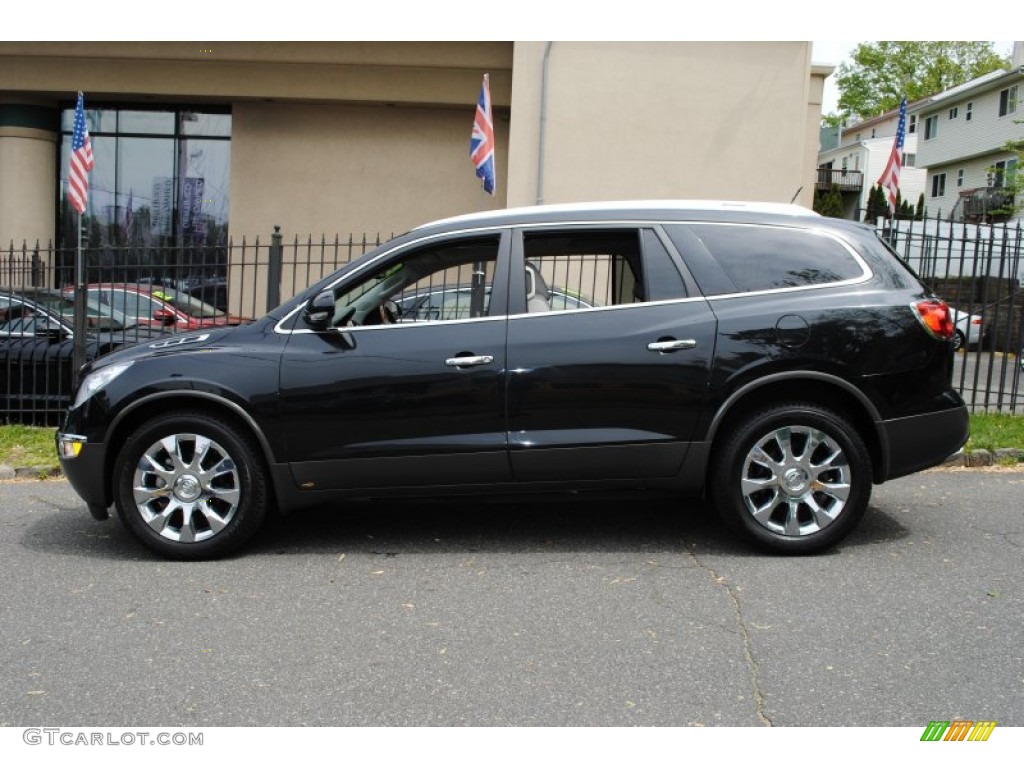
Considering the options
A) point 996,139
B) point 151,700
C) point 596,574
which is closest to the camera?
point 151,700

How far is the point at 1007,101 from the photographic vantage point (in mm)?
39469

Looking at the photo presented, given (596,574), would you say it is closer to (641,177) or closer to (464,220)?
(464,220)

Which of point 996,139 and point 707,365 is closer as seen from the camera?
point 707,365

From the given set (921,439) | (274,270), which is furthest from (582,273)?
(274,270)

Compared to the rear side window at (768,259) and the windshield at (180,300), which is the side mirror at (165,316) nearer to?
the windshield at (180,300)

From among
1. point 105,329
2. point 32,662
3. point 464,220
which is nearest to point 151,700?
point 32,662

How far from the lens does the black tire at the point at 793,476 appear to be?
17.0ft

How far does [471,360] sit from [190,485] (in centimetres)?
167

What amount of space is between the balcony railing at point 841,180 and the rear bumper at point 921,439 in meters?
50.1

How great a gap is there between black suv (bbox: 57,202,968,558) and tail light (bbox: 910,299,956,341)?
0.06 ft

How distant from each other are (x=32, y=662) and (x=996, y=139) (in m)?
43.9

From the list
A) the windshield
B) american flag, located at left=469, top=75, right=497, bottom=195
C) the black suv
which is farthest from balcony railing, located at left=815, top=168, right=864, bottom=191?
the black suv

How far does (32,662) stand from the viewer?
13.4ft

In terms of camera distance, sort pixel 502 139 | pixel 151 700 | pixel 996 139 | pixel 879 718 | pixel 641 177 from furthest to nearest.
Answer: pixel 996 139, pixel 502 139, pixel 641 177, pixel 151 700, pixel 879 718
